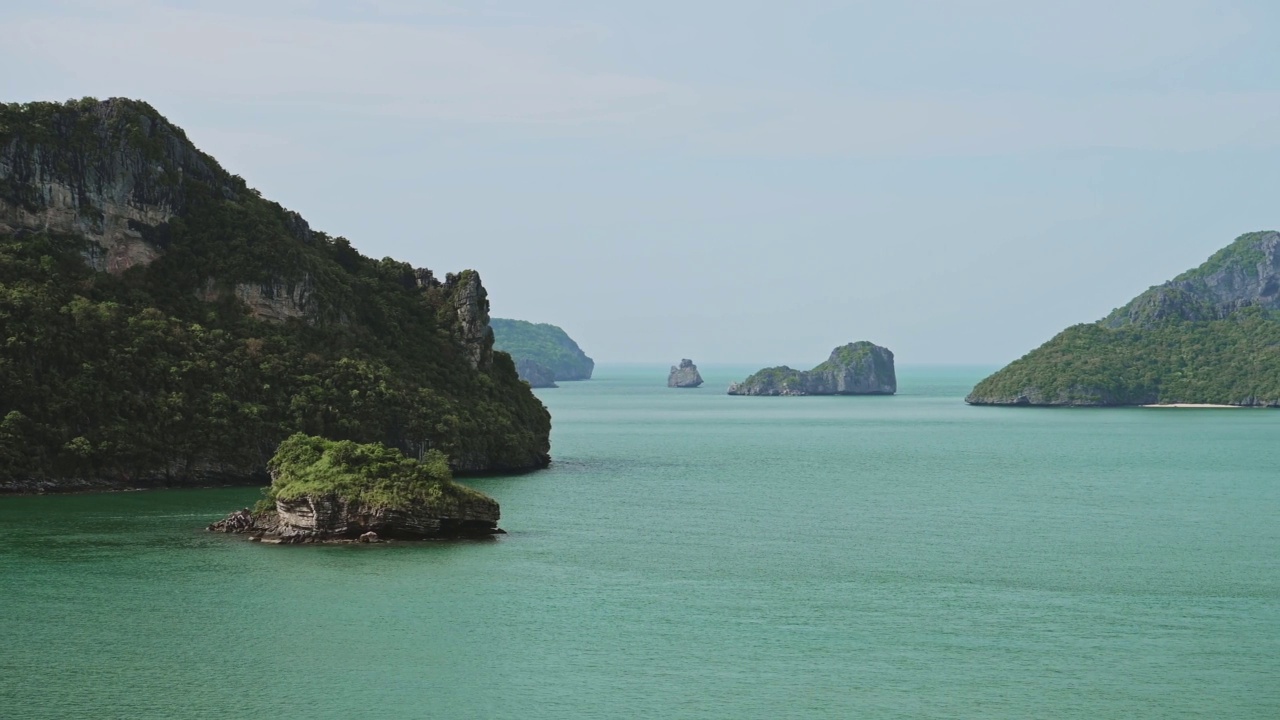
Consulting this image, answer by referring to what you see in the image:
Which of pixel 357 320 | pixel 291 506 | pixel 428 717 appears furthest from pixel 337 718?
pixel 357 320

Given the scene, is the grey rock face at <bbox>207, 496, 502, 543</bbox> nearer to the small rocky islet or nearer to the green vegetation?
the small rocky islet

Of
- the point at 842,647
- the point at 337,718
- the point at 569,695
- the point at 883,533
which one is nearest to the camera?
the point at 337,718

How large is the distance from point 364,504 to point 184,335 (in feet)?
118

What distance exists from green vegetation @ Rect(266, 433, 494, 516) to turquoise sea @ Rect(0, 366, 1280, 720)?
8.42ft

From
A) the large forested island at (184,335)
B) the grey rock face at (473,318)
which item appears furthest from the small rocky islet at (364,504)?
the grey rock face at (473,318)

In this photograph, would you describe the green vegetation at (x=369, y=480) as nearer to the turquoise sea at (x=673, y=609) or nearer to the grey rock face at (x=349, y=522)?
the grey rock face at (x=349, y=522)

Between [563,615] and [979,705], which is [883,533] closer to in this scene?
[563,615]

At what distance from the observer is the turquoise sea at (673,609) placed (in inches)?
1634

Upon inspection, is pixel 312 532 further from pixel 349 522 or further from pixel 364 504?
pixel 364 504

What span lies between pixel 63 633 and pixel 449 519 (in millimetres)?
22346

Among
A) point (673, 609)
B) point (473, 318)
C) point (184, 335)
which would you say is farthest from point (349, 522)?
point (473, 318)

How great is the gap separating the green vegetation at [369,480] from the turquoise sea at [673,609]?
2566 millimetres

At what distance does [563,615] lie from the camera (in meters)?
52.1

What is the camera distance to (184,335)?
96.4 meters
